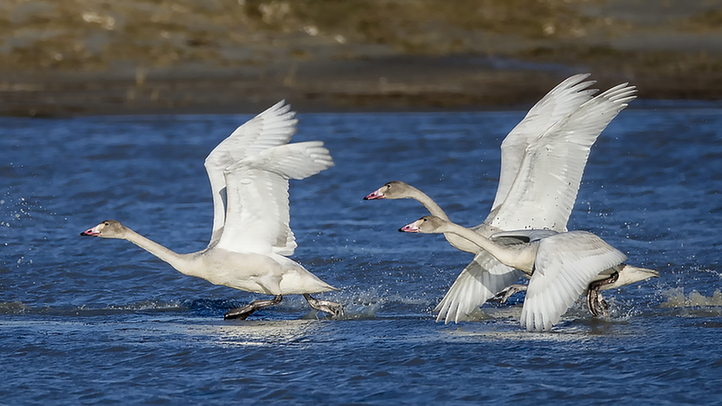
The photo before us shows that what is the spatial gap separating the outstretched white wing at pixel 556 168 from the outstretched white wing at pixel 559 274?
142cm

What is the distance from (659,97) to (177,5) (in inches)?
470

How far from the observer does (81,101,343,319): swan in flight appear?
28.6 feet

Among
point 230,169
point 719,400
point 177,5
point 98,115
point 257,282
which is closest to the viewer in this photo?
point 719,400

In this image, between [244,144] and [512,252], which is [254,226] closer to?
[244,144]

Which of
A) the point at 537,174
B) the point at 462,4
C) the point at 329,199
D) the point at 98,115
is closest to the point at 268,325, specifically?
the point at 537,174

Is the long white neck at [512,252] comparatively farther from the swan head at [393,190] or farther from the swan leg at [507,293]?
the swan head at [393,190]

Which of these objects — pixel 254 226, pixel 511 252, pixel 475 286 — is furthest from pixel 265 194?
pixel 511 252

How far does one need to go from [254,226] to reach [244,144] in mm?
811

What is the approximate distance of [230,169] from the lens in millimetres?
8594

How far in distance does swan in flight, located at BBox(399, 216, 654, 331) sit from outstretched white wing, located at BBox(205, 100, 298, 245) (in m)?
2.10

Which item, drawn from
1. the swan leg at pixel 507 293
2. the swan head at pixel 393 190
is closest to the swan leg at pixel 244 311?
the swan head at pixel 393 190

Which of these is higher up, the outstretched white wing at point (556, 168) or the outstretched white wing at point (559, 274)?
the outstretched white wing at point (556, 168)

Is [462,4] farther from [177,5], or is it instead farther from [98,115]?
[98,115]

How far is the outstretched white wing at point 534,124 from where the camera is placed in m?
10.2
